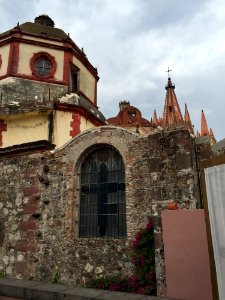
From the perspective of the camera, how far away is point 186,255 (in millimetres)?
5008

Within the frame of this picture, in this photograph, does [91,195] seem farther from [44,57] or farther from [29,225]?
[44,57]

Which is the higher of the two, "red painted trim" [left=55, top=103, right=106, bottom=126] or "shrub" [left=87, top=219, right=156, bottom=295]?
"red painted trim" [left=55, top=103, right=106, bottom=126]

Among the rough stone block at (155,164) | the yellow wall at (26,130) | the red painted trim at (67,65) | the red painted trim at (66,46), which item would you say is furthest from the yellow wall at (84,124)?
the rough stone block at (155,164)

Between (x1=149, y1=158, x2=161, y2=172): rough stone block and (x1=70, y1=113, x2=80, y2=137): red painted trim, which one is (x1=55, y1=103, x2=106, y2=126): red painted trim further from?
(x1=149, y1=158, x2=161, y2=172): rough stone block

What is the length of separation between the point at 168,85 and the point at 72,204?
52380 millimetres

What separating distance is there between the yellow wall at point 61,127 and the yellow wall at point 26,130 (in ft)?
1.35

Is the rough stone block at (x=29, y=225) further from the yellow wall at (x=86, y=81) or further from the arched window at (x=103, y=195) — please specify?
the yellow wall at (x=86, y=81)

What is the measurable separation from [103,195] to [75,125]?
5.31m

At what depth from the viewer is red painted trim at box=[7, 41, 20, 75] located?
1351cm

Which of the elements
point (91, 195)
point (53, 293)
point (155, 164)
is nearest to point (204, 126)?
point (91, 195)

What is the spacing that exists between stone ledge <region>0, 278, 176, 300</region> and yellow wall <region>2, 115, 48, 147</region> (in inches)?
291

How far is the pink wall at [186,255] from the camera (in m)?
4.79

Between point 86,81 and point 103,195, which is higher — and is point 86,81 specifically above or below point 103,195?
above

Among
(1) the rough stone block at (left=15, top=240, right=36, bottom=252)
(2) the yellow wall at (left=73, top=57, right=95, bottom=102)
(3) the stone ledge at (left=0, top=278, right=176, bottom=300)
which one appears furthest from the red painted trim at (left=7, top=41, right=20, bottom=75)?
(3) the stone ledge at (left=0, top=278, right=176, bottom=300)
